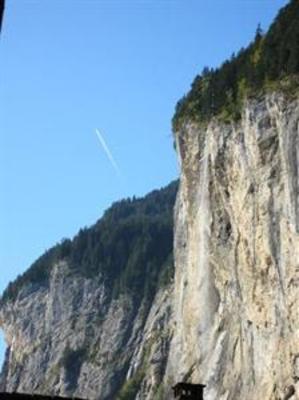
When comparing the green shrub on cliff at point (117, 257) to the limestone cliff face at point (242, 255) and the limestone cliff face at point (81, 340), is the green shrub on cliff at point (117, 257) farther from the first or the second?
the limestone cliff face at point (242, 255)

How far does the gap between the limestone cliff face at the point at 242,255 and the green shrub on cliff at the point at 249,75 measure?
5.11 ft

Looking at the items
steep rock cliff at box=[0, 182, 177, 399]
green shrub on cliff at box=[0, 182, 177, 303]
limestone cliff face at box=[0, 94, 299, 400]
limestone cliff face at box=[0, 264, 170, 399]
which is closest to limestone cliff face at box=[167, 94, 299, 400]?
limestone cliff face at box=[0, 94, 299, 400]

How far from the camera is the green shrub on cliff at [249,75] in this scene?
68.4 m

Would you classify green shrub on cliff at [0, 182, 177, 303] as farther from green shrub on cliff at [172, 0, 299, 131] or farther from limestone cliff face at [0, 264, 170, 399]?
green shrub on cliff at [172, 0, 299, 131]

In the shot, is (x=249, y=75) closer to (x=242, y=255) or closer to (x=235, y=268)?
(x=242, y=255)

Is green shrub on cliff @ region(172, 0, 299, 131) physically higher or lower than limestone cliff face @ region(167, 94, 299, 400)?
higher

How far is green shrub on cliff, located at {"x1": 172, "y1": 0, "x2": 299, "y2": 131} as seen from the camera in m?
68.4

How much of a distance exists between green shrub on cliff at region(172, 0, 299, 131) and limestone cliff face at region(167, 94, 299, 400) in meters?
1.56

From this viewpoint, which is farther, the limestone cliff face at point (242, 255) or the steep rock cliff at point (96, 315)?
the steep rock cliff at point (96, 315)

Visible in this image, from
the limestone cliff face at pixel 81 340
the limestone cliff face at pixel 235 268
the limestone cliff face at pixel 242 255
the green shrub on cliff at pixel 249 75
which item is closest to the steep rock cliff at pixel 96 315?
the limestone cliff face at pixel 81 340

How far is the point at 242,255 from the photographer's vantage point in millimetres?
67938

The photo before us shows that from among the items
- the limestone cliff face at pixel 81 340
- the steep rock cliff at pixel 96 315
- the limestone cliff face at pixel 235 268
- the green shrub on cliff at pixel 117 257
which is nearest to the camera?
the limestone cliff face at pixel 235 268

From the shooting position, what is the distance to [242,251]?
68.0 meters

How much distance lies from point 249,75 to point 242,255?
15337 millimetres
